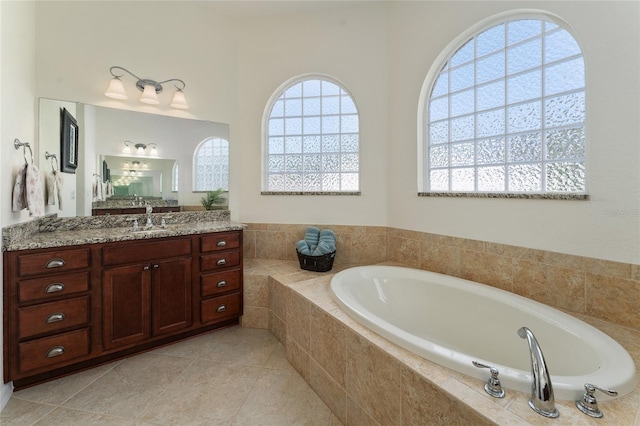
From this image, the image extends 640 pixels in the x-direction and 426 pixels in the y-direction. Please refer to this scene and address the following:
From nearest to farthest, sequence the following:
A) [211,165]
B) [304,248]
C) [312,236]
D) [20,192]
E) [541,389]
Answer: [541,389] < [20,192] < [304,248] < [312,236] < [211,165]

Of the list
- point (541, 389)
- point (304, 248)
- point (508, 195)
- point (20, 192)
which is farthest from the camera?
point (304, 248)

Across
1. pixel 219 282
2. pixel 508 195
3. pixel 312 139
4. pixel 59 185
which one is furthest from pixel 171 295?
pixel 508 195

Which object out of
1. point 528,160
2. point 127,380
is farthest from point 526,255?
point 127,380

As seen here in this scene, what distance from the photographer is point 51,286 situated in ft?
5.26

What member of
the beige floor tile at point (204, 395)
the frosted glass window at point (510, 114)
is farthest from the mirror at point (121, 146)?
the frosted glass window at point (510, 114)

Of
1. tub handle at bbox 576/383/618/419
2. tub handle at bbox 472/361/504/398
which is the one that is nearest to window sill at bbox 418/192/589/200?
tub handle at bbox 576/383/618/419

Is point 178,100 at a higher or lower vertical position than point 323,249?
higher

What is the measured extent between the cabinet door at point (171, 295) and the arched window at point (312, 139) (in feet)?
3.87

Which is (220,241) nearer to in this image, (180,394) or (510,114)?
(180,394)

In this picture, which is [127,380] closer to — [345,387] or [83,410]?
[83,410]

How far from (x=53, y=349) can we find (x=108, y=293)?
1.27 ft

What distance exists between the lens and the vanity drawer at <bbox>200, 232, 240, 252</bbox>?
7.11 ft

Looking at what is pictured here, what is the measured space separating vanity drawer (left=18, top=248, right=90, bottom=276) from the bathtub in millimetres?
1586

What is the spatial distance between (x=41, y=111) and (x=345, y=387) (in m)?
2.76
